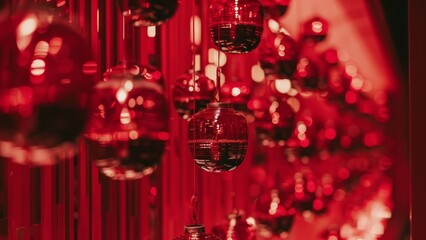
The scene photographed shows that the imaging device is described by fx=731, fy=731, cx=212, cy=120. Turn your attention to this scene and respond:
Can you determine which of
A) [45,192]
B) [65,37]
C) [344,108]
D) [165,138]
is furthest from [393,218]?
[65,37]

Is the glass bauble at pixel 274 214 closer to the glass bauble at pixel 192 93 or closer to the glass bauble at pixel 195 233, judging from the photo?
the glass bauble at pixel 192 93

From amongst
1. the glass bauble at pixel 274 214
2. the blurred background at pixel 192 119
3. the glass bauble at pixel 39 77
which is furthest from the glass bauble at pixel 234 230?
the glass bauble at pixel 39 77

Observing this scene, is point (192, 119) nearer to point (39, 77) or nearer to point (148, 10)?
point (148, 10)

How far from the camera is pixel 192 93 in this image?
1.69 meters

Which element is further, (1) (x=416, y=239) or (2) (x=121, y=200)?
(1) (x=416, y=239)

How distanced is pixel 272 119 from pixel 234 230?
0.43m

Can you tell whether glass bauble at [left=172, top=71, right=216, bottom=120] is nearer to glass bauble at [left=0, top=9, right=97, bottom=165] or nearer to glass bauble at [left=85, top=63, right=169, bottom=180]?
glass bauble at [left=85, top=63, right=169, bottom=180]

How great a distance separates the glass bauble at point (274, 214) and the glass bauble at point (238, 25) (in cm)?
73

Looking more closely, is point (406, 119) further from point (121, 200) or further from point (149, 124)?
point (149, 124)

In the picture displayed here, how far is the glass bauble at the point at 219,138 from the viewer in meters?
1.42

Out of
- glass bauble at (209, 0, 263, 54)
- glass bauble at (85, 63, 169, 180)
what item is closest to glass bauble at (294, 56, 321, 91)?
glass bauble at (209, 0, 263, 54)

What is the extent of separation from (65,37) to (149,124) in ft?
0.79

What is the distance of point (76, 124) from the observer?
0.83 metres

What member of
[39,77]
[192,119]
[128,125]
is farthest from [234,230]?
[39,77]
